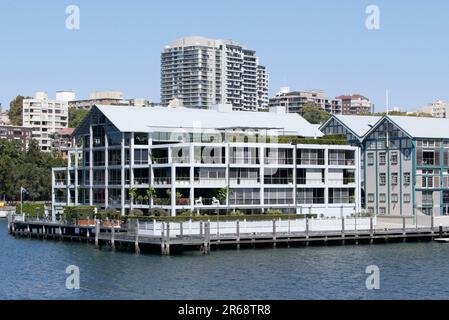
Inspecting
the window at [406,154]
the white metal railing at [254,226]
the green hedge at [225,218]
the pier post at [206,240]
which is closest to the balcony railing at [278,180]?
the green hedge at [225,218]

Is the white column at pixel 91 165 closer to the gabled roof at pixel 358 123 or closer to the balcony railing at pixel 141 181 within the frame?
the balcony railing at pixel 141 181

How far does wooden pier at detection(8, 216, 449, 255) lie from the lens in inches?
3474

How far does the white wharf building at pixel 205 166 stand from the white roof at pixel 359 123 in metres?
14.6

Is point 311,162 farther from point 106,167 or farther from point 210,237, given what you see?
point 210,237

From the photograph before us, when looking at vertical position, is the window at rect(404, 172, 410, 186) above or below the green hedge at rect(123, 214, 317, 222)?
above

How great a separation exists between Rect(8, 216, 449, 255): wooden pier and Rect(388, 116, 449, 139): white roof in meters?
25.1

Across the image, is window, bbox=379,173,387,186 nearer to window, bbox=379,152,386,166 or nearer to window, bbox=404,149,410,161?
window, bbox=379,152,386,166

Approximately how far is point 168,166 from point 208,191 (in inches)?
233

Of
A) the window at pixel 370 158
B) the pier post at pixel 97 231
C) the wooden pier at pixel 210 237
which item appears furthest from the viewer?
the window at pixel 370 158

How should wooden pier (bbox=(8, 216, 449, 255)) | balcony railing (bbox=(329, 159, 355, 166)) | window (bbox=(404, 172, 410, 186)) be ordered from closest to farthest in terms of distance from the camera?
1. wooden pier (bbox=(8, 216, 449, 255))
2. balcony railing (bbox=(329, 159, 355, 166))
3. window (bbox=(404, 172, 410, 186))

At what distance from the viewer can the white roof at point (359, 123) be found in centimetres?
14038

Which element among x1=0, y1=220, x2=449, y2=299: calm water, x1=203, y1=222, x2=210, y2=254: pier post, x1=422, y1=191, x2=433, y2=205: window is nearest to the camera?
x1=0, y1=220, x2=449, y2=299: calm water

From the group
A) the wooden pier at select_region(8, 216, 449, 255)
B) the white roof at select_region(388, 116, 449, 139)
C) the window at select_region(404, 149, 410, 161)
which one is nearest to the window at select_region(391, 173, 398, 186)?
the window at select_region(404, 149, 410, 161)

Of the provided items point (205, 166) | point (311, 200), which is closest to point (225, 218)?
point (205, 166)
